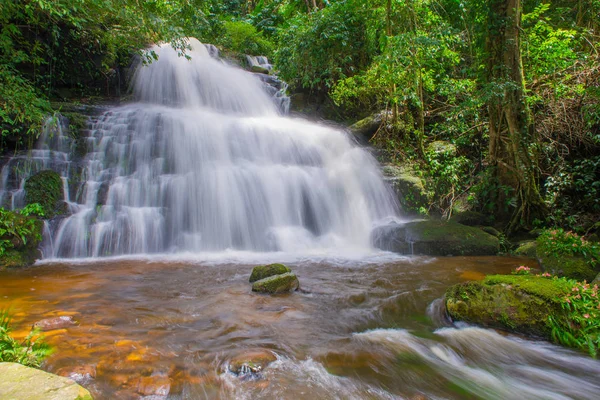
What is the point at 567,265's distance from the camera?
15.7 ft

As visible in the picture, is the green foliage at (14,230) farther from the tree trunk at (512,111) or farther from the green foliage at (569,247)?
the tree trunk at (512,111)

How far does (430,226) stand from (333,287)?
3657mm

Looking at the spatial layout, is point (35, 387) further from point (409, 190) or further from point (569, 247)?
point (409, 190)

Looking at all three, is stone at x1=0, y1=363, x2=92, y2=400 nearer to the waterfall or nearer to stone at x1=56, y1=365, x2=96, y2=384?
stone at x1=56, y1=365, x2=96, y2=384

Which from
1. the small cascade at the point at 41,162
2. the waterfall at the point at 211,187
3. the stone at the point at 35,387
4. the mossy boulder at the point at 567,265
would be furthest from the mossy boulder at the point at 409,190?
the stone at the point at 35,387

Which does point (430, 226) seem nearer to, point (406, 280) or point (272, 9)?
point (406, 280)

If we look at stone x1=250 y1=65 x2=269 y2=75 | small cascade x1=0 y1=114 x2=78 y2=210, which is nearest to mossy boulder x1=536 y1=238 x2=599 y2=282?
small cascade x1=0 y1=114 x2=78 y2=210

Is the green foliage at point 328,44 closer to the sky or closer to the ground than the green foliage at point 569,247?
closer to the sky

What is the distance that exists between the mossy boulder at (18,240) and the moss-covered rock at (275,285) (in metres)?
4.42

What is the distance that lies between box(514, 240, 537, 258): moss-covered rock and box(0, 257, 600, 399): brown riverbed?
2.68 metres

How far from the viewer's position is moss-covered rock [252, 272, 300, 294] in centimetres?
464

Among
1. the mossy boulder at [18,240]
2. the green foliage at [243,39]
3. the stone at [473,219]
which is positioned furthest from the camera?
the green foliage at [243,39]

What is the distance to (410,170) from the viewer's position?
430 inches

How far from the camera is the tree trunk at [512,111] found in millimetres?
7312
